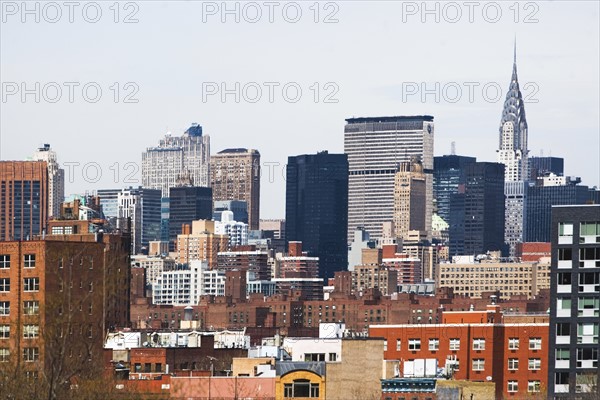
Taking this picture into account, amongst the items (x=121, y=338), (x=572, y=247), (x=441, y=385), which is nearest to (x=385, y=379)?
(x=441, y=385)

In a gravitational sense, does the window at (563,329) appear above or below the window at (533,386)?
above

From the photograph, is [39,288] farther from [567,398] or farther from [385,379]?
[567,398]

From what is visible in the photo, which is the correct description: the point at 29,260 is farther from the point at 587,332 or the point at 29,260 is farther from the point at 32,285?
the point at 587,332

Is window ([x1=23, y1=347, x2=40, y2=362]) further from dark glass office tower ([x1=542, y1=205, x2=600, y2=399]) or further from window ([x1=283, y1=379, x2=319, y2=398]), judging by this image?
dark glass office tower ([x1=542, y1=205, x2=600, y2=399])

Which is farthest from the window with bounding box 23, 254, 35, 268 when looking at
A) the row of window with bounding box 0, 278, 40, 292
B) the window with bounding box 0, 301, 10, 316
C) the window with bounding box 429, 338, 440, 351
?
the window with bounding box 429, 338, 440, 351

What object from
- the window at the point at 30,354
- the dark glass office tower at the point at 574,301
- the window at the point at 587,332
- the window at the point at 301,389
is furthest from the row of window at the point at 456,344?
the window at the point at 30,354

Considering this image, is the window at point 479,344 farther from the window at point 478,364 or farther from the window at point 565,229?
the window at point 565,229

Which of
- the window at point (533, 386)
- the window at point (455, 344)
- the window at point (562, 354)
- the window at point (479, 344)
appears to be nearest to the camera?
the window at point (562, 354)
